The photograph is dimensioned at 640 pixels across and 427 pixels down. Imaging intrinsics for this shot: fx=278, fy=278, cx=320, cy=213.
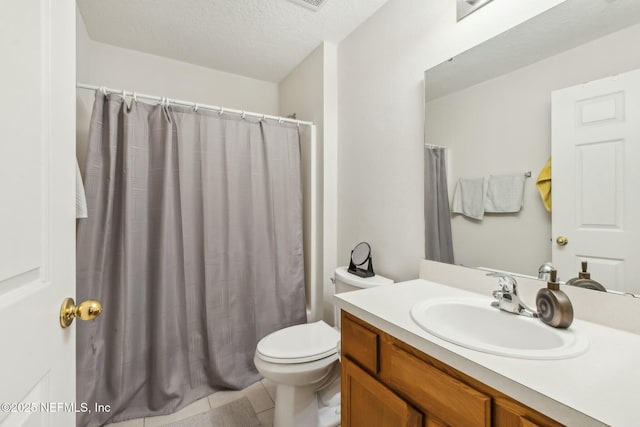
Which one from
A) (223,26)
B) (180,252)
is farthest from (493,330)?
(223,26)

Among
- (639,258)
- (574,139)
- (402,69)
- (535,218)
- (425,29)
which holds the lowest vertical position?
(639,258)

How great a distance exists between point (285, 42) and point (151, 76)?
3.58ft

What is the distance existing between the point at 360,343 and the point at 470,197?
0.79m

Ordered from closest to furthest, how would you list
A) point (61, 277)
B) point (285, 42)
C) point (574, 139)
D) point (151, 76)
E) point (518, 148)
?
point (61, 277) < point (574, 139) < point (518, 148) < point (285, 42) < point (151, 76)

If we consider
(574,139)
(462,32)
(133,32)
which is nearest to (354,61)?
(462,32)

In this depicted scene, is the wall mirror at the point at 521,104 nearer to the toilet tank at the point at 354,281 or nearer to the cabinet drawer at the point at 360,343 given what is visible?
the toilet tank at the point at 354,281

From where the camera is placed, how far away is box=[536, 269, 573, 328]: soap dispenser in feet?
2.53

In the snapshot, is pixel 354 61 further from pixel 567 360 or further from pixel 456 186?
pixel 567 360

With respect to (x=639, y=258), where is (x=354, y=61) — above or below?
above

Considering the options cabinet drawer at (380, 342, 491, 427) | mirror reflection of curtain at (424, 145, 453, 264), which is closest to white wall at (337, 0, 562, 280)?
mirror reflection of curtain at (424, 145, 453, 264)

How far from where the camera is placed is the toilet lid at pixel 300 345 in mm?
1307

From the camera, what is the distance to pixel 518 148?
1062 mm

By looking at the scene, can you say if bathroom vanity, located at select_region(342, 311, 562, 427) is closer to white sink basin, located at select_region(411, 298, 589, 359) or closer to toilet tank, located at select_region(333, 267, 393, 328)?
white sink basin, located at select_region(411, 298, 589, 359)

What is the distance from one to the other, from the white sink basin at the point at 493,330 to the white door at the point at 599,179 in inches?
10.2
